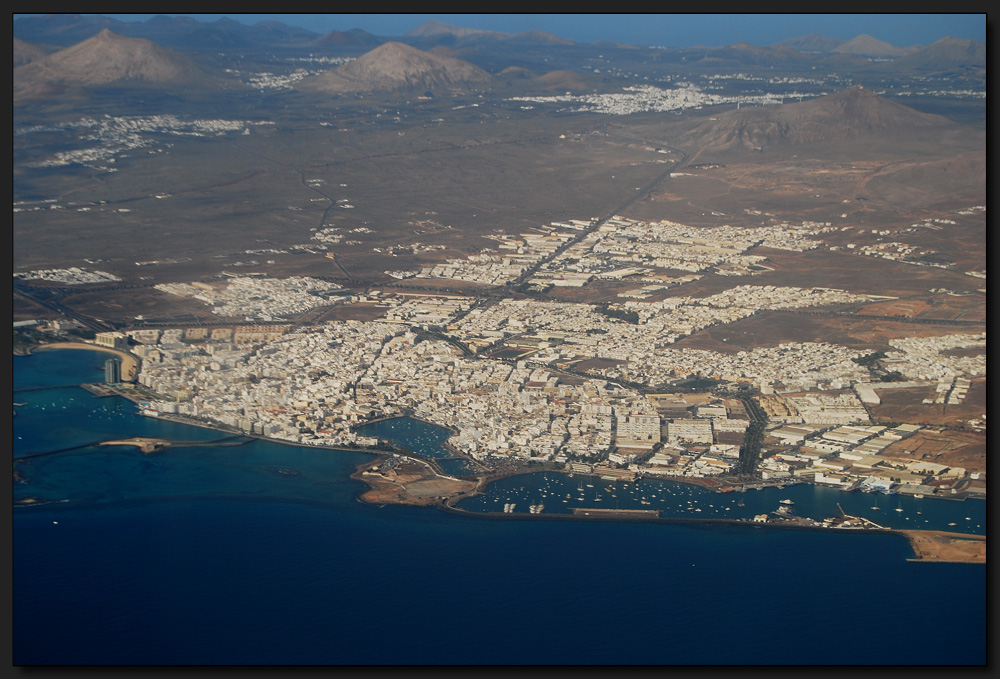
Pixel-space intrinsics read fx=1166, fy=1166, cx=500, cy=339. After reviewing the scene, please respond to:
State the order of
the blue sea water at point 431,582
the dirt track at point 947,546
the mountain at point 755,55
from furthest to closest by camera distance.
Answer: the mountain at point 755,55, the dirt track at point 947,546, the blue sea water at point 431,582

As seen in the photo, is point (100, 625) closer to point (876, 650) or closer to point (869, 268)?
point (876, 650)

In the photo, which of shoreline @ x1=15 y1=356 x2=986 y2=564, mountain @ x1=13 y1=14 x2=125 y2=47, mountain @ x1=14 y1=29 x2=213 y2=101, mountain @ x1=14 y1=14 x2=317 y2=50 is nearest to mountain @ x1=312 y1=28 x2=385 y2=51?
mountain @ x1=14 y1=14 x2=317 y2=50

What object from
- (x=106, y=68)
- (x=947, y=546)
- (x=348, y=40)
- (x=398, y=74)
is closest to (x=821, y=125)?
(x=398, y=74)

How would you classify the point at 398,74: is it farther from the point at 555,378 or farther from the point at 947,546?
the point at 947,546

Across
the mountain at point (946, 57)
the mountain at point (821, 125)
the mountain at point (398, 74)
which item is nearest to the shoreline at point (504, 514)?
the mountain at point (821, 125)

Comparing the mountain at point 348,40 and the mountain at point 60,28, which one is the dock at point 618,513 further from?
the mountain at point 348,40

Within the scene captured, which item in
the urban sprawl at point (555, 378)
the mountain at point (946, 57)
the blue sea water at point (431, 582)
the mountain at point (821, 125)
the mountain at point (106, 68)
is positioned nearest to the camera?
the blue sea water at point (431, 582)

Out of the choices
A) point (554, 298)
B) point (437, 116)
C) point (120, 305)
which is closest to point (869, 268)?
point (554, 298)
